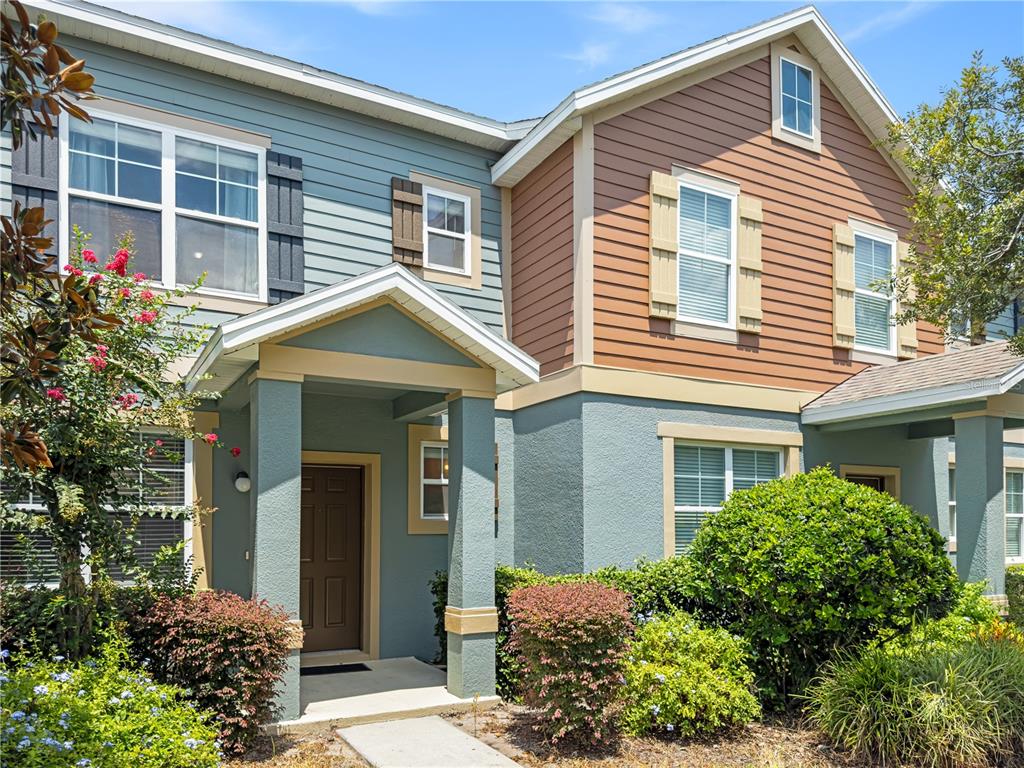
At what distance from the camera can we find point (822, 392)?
11.5 meters

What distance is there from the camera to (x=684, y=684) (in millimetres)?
7227

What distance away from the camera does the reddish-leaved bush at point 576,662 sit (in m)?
Answer: 6.70

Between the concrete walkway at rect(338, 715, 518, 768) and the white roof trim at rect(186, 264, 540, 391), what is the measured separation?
10.7ft

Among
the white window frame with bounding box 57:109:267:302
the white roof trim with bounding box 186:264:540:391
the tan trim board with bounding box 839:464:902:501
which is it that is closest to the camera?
the white roof trim with bounding box 186:264:540:391

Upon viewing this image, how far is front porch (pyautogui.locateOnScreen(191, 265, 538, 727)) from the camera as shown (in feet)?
23.6

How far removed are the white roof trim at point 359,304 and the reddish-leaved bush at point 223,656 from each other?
2.08 metres

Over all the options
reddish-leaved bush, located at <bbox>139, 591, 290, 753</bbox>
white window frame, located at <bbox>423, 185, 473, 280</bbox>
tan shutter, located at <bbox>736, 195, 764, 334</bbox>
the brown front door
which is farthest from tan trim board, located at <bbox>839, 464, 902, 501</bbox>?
reddish-leaved bush, located at <bbox>139, 591, 290, 753</bbox>

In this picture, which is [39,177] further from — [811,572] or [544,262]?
[811,572]

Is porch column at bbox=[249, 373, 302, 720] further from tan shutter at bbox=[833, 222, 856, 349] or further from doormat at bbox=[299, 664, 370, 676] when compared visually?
tan shutter at bbox=[833, 222, 856, 349]

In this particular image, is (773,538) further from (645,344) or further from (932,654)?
(645,344)

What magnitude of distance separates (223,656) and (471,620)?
237 centimetres

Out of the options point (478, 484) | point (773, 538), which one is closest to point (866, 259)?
point (773, 538)

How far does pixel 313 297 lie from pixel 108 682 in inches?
130

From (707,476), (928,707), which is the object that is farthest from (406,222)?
(928,707)
